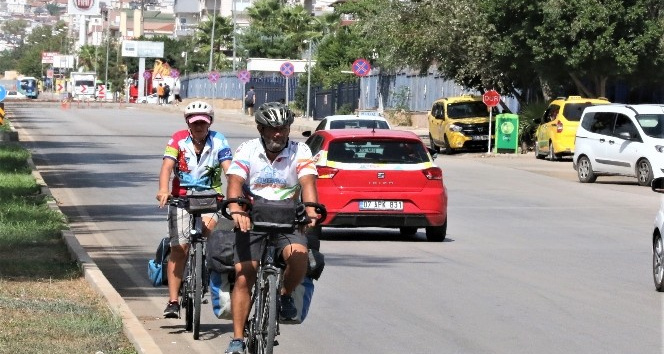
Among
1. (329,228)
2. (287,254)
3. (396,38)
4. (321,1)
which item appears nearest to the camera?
(287,254)

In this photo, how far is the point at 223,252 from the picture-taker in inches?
341

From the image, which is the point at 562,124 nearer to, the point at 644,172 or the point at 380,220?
the point at 644,172

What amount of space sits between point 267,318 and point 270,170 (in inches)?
37.1

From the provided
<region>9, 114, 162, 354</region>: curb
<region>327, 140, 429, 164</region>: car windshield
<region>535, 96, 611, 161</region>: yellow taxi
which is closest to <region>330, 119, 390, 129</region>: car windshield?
<region>535, 96, 611, 161</region>: yellow taxi

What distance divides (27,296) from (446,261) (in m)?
5.93

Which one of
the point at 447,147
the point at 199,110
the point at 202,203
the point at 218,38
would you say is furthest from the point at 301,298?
the point at 218,38

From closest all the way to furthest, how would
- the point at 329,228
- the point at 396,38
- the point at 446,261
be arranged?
the point at 446,261 → the point at 329,228 → the point at 396,38

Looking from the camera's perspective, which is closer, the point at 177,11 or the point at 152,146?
the point at 152,146

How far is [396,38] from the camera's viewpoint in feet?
161

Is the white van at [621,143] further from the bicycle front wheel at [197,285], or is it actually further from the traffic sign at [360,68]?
the bicycle front wheel at [197,285]

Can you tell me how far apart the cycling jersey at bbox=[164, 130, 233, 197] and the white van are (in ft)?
68.0

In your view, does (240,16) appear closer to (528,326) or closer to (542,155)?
(542,155)

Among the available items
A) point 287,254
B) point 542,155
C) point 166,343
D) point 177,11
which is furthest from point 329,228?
point 177,11

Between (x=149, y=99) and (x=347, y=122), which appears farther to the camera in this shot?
(x=149, y=99)
